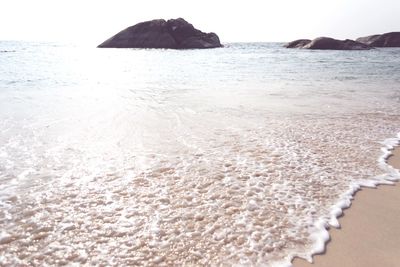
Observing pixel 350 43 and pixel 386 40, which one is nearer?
pixel 350 43

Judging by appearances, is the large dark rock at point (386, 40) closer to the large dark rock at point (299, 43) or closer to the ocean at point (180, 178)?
the large dark rock at point (299, 43)

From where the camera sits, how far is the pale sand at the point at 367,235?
2686 mm

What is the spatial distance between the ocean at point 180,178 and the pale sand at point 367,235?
0.43 feet

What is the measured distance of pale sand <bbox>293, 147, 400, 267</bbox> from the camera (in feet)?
8.81

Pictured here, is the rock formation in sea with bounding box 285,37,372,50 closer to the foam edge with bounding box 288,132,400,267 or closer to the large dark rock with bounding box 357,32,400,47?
the large dark rock with bounding box 357,32,400,47

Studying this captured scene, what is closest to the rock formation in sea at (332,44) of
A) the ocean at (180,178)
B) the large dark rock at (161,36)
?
the large dark rock at (161,36)

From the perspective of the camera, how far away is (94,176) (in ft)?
13.6

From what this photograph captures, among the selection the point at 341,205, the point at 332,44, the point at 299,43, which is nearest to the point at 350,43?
the point at 332,44

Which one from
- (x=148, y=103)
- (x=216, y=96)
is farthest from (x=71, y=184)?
(x=216, y=96)

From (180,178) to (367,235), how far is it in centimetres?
214

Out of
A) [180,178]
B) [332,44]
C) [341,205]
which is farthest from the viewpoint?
[332,44]

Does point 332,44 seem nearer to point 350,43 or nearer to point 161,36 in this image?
point 350,43

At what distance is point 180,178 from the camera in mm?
4168

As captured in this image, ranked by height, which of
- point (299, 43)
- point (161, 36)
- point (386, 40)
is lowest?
point (299, 43)
